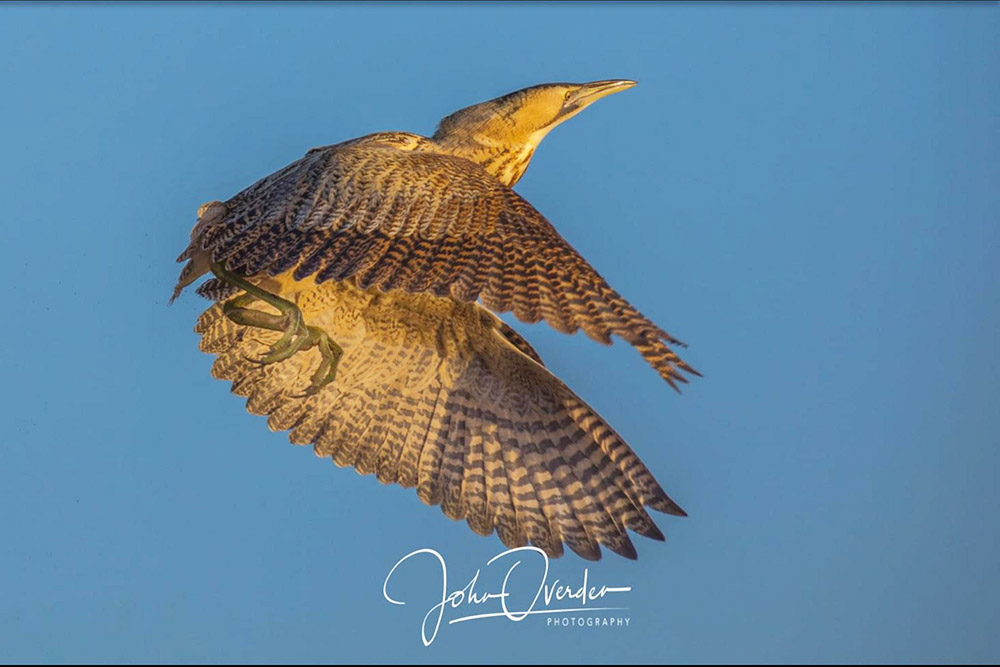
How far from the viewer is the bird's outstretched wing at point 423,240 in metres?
3.59

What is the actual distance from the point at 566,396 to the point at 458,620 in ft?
2.33

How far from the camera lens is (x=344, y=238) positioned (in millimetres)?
3816

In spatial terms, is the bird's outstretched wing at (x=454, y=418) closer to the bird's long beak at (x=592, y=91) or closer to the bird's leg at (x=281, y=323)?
the bird's leg at (x=281, y=323)

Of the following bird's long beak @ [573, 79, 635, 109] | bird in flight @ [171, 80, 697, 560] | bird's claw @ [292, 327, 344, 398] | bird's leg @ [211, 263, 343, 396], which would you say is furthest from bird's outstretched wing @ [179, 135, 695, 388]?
bird's long beak @ [573, 79, 635, 109]

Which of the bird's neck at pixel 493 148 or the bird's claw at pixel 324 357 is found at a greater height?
the bird's neck at pixel 493 148

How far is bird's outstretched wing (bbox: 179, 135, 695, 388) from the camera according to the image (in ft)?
11.8

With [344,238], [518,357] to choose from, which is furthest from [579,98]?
[344,238]

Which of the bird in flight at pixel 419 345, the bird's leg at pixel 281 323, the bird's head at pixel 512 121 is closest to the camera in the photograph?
the bird in flight at pixel 419 345

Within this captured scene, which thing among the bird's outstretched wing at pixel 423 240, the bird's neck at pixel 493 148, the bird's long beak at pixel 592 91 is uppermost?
the bird's long beak at pixel 592 91

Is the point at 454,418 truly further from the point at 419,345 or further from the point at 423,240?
the point at 423,240

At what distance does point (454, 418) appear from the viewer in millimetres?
4684

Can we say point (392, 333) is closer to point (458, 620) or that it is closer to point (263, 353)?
point (263, 353)

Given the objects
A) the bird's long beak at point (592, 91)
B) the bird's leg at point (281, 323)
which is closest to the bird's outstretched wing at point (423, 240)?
the bird's leg at point (281, 323)

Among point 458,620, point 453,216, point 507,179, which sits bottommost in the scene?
point 458,620
